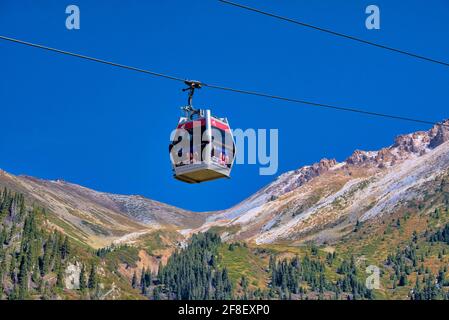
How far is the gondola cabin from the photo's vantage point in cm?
4350

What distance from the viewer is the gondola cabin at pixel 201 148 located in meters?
43.5

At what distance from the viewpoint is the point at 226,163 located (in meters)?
44.2

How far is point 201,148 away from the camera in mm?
43531
